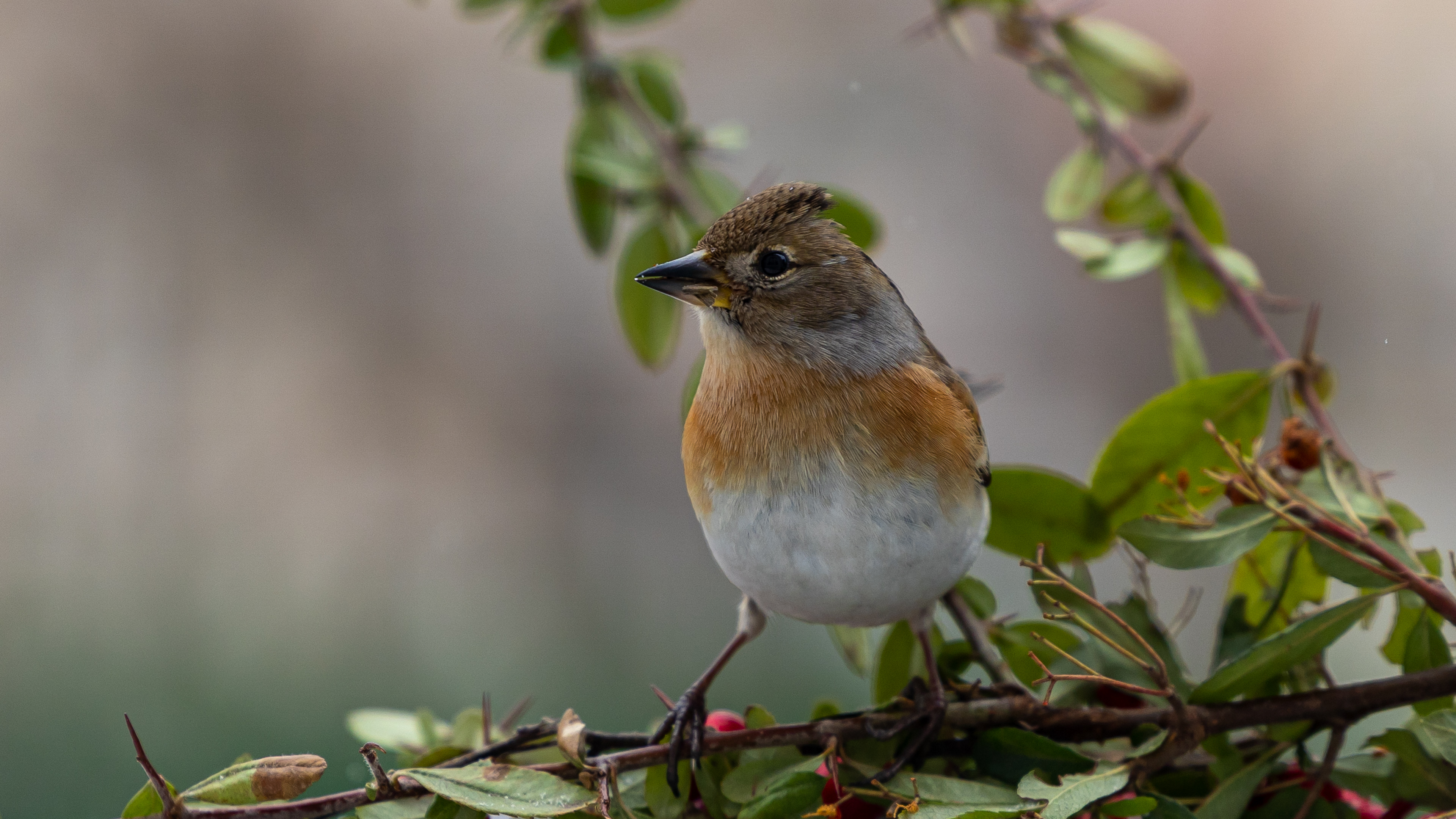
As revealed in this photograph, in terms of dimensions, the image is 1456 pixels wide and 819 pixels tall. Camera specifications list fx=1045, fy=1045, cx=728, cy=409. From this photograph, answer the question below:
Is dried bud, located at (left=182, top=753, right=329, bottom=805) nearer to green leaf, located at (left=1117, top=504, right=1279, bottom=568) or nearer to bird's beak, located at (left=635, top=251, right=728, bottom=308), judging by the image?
bird's beak, located at (left=635, top=251, right=728, bottom=308)

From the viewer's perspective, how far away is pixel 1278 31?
6.89 feet

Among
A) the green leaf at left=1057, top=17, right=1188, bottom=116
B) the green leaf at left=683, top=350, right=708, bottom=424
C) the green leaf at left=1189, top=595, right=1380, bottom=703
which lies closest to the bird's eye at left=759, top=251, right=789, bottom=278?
A: the green leaf at left=683, top=350, right=708, bottom=424

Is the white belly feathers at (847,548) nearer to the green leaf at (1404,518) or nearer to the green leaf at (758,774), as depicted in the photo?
the green leaf at (758,774)

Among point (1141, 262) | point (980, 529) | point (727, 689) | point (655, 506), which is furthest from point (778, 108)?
point (980, 529)

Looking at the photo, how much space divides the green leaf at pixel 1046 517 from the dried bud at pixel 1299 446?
0.42 feet

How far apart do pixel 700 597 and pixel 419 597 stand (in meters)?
0.53

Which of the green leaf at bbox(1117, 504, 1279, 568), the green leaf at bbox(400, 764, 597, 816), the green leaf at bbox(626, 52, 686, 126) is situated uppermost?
the green leaf at bbox(626, 52, 686, 126)

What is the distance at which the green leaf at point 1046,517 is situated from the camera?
2.38 feet

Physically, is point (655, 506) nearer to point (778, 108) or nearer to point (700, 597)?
point (700, 597)

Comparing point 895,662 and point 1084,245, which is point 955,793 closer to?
point 895,662

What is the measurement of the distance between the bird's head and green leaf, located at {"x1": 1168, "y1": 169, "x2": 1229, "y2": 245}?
1.26 ft

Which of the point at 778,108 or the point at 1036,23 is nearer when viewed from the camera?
the point at 1036,23

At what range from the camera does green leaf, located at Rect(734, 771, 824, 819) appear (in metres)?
0.53

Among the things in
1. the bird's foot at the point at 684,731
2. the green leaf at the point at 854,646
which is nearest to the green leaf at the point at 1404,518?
the green leaf at the point at 854,646
